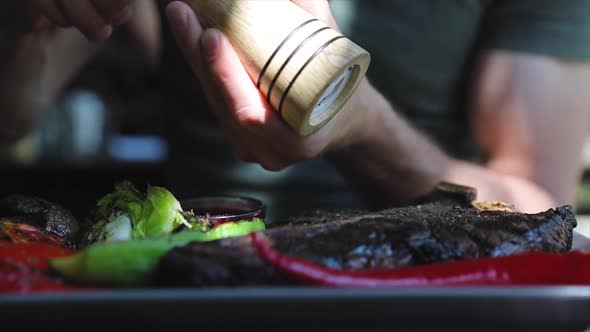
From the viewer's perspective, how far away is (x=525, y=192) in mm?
2746

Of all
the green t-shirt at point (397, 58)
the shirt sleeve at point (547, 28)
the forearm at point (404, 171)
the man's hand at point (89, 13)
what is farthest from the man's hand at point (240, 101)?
the shirt sleeve at point (547, 28)

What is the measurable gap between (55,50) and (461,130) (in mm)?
2292

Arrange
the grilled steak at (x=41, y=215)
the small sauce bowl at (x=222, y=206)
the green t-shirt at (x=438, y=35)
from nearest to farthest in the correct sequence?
the grilled steak at (x=41, y=215) → the small sauce bowl at (x=222, y=206) → the green t-shirt at (x=438, y=35)

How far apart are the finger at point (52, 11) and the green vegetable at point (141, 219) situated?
2.54 ft

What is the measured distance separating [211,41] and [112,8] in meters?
0.49

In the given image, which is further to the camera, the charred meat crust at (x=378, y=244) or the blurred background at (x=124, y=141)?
the blurred background at (x=124, y=141)

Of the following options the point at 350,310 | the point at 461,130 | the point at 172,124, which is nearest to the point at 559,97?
the point at 461,130

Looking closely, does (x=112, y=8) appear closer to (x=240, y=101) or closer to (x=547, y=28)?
(x=240, y=101)

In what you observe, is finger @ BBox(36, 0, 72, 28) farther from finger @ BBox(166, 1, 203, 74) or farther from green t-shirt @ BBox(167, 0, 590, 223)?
green t-shirt @ BBox(167, 0, 590, 223)

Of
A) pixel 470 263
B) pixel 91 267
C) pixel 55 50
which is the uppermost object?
pixel 470 263

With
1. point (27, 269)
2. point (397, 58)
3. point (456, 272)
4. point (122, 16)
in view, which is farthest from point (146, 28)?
point (456, 272)

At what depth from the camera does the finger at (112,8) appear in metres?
1.78

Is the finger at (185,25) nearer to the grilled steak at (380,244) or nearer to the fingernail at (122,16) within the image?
the fingernail at (122,16)

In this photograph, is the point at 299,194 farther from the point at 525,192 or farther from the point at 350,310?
the point at 350,310
